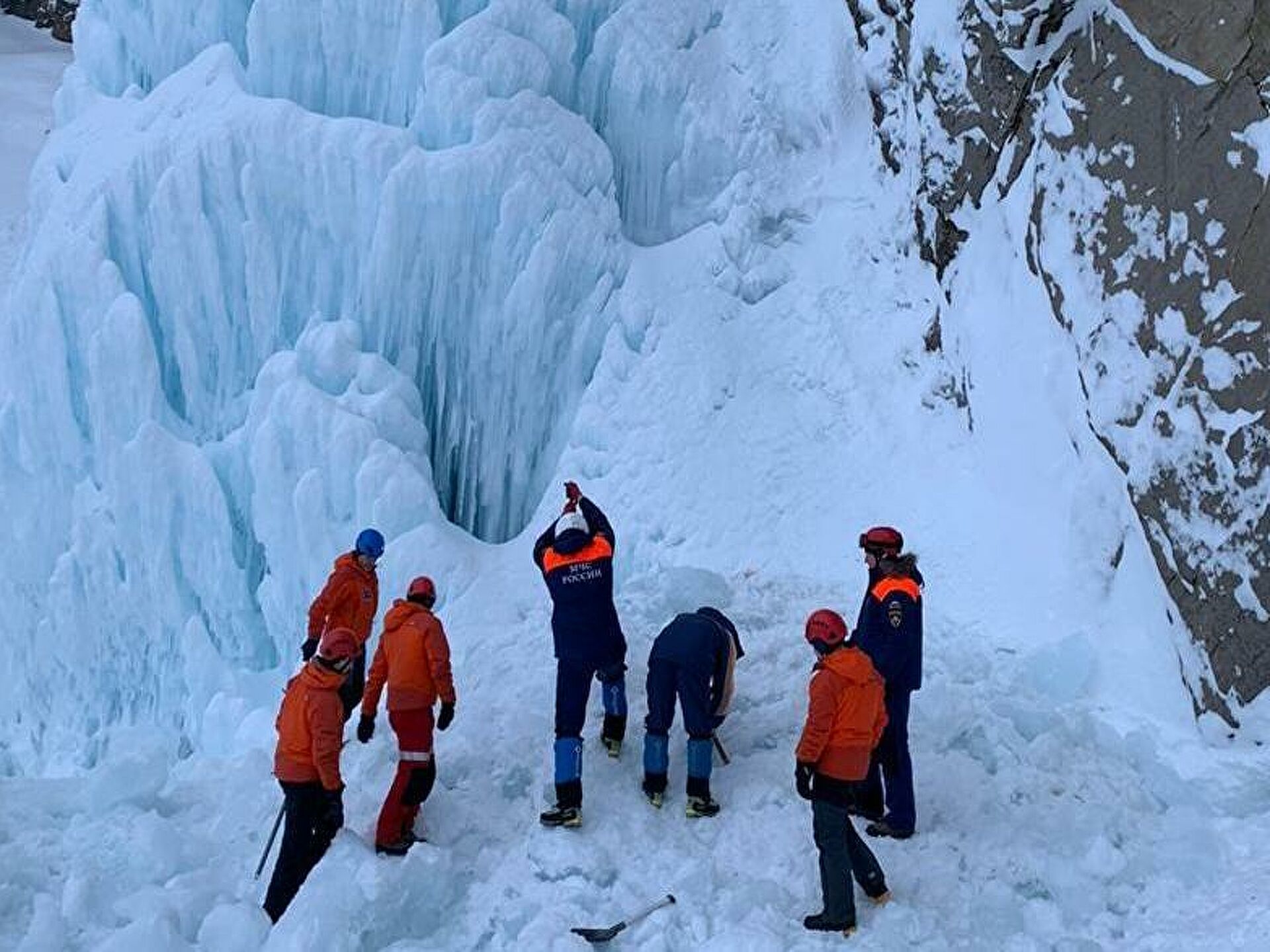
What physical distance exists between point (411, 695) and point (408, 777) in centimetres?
40

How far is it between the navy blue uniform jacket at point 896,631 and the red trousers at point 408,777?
221cm

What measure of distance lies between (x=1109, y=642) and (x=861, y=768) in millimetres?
2390

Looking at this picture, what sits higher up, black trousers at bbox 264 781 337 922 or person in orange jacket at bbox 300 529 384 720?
person in orange jacket at bbox 300 529 384 720

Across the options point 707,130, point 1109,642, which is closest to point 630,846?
point 1109,642

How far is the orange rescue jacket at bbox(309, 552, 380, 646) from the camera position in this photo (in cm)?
719

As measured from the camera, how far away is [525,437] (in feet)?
34.4

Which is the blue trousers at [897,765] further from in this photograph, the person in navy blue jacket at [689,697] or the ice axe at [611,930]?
the ice axe at [611,930]

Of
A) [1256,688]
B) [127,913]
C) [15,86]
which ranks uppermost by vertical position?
[15,86]

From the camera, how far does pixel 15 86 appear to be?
2575cm

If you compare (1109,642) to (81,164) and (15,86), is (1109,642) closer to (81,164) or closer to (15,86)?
(81,164)

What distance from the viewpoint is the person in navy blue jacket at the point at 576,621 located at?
6.36 metres

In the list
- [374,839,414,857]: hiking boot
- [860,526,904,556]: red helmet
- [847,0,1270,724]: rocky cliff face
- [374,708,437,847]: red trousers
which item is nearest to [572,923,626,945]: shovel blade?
[374,839,414,857]: hiking boot

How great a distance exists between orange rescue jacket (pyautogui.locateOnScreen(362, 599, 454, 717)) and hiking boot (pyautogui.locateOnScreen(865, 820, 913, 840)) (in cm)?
222

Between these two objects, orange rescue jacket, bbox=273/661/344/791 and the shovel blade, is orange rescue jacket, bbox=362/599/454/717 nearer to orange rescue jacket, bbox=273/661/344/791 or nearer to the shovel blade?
orange rescue jacket, bbox=273/661/344/791
